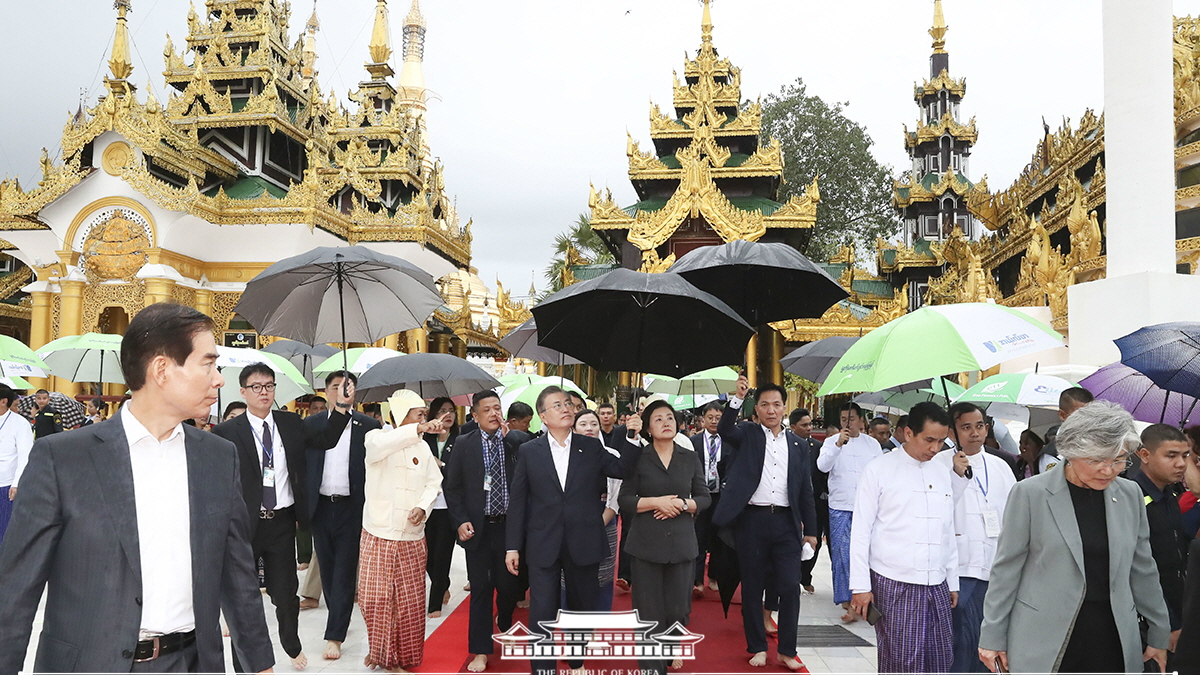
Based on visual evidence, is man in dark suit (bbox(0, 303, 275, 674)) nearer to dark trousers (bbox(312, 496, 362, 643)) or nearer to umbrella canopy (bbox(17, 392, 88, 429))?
dark trousers (bbox(312, 496, 362, 643))

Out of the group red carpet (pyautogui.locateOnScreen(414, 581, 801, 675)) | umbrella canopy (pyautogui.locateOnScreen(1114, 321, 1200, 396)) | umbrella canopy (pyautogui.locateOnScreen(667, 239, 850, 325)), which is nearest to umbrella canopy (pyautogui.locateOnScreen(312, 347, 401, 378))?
red carpet (pyautogui.locateOnScreen(414, 581, 801, 675))

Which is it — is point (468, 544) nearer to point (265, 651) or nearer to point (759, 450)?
point (759, 450)

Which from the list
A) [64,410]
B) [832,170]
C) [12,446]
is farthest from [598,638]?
[832,170]

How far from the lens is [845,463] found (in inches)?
300

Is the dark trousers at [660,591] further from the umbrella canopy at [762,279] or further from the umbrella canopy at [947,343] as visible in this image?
the umbrella canopy at [762,279]

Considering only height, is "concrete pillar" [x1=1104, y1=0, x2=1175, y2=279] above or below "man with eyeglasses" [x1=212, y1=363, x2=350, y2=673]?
above

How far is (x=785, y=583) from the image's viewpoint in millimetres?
5812

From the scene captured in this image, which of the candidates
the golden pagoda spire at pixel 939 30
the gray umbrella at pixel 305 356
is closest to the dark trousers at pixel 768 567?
the gray umbrella at pixel 305 356

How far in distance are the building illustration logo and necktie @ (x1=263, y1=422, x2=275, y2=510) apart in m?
1.83

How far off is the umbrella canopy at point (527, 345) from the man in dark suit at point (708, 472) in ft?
4.69

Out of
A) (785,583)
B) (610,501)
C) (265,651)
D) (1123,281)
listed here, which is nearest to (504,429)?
(610,501)

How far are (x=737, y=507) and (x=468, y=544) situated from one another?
1.86 meters

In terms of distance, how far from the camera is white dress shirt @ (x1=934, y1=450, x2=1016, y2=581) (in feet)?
15.2

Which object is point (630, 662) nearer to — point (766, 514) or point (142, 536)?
point (766, 514)
